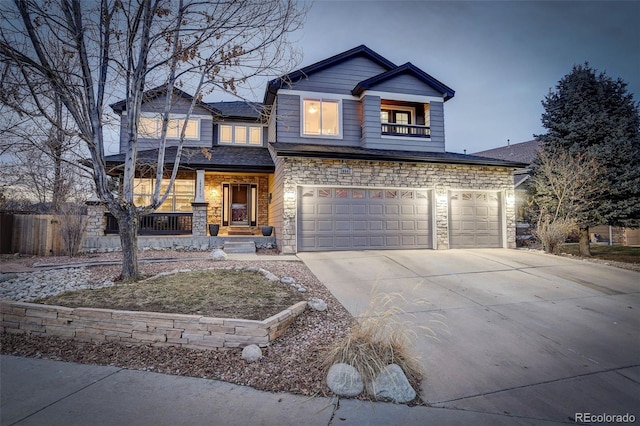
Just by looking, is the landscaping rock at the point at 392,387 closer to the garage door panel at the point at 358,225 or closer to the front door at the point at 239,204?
the garage door panel at the point at 358,225

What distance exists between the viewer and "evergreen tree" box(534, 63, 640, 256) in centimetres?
1032

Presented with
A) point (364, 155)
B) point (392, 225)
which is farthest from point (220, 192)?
point (392, 225)

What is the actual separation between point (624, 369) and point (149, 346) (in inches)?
211

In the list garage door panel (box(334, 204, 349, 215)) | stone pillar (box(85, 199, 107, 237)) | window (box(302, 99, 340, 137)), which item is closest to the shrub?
garage door panel (box(334, 204, 349, 215))

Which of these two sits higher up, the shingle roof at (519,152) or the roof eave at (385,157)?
the shingle roof at (519,152)

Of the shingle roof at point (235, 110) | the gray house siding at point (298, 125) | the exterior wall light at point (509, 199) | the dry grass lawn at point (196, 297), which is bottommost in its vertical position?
the dry grass lawn at point (196, 297)

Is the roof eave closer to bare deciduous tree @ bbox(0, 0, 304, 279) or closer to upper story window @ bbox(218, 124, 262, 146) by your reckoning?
bare deciduous tree @ bbox(0, 0, 304, 279)

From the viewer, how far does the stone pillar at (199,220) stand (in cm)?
1091

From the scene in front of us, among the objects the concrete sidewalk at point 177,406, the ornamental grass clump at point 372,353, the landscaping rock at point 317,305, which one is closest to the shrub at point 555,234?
the landscaping rock at point 317,305

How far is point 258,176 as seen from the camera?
47.0 ft

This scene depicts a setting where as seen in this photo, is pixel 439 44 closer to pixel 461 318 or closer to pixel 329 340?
pixel 461 318

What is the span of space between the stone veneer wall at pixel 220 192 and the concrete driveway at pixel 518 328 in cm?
697

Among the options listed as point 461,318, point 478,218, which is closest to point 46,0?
point 461,318

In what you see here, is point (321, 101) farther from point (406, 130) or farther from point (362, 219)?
point (362, 219)
